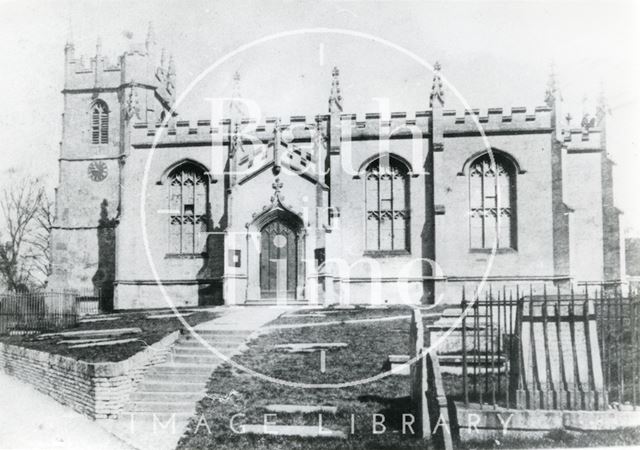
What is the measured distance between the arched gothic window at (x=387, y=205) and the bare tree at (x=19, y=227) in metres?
14.4

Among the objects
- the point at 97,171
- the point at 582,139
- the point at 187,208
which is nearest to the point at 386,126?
the point at 582,139

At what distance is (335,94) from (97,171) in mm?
13301

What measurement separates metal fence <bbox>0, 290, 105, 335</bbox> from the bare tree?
8.16 meters

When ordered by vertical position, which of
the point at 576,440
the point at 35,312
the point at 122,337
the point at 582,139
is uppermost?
the point at 582,139

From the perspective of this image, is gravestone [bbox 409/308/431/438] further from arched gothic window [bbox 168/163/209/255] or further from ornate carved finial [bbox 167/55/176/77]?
ornate carved finial [bbox 167/55/176/77]

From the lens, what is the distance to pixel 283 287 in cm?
2417

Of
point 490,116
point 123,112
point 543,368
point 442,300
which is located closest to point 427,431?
point 543,368

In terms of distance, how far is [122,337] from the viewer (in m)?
15.6

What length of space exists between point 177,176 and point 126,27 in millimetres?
13709

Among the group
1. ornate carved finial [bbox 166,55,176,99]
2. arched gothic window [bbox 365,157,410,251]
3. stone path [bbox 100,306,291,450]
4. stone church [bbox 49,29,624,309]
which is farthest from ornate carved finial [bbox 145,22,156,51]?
stone path [bbox 100,306,291,450]

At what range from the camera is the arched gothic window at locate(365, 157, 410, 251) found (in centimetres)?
2541

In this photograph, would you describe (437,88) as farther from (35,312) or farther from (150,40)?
(35,312)

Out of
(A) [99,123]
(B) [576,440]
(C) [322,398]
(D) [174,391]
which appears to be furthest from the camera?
(A) [99,123]

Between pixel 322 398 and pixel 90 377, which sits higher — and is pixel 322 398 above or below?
below
